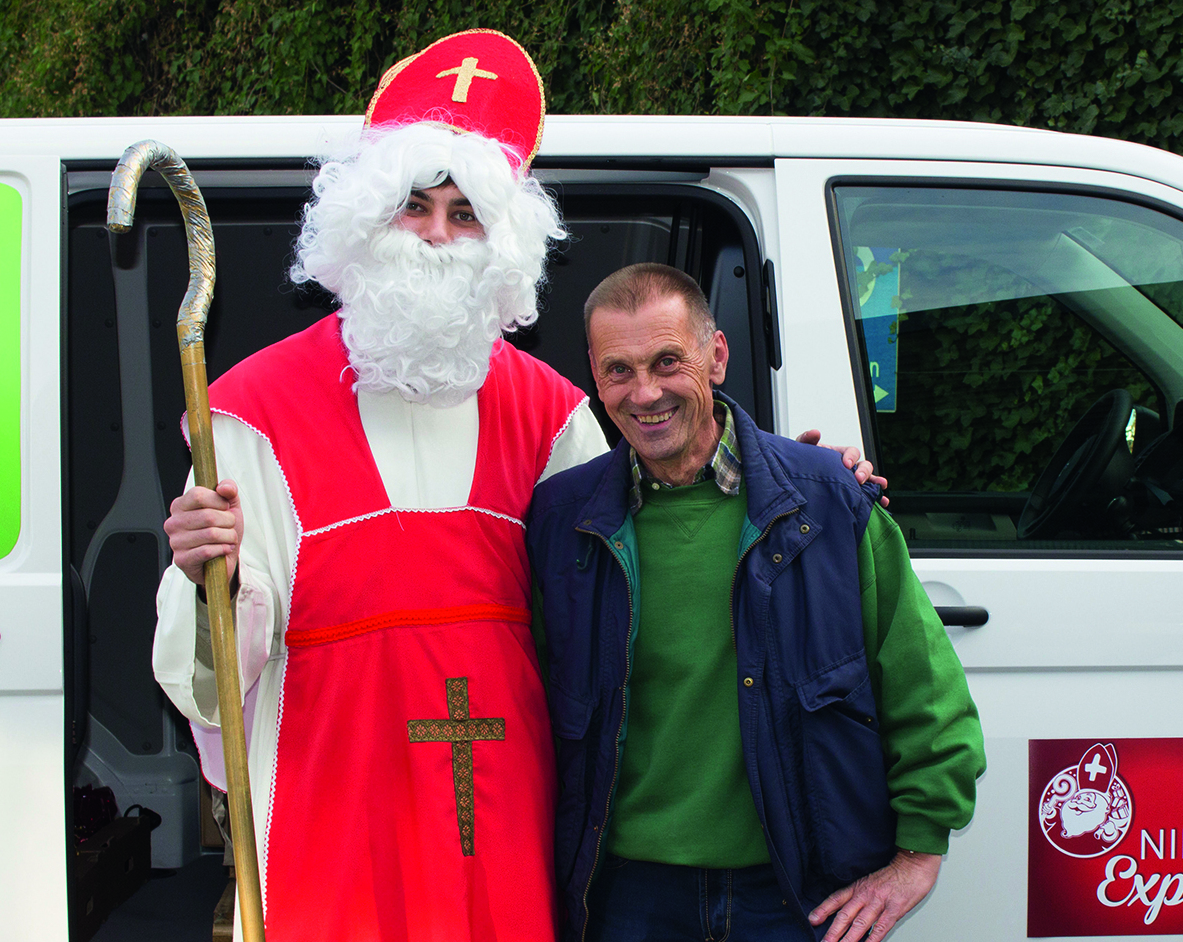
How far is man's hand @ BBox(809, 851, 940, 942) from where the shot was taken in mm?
1694

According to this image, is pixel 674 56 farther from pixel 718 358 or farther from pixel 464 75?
pixel 718 358

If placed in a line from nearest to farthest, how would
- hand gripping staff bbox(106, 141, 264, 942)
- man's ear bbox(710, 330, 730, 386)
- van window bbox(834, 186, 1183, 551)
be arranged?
hand gripping staff bbox(106, 141, 264, 942)
man's ear bbox(710, 330, 730, 386)
van window bbox(834, 186, 1183, 551)

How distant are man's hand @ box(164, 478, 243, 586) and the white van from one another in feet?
1.82

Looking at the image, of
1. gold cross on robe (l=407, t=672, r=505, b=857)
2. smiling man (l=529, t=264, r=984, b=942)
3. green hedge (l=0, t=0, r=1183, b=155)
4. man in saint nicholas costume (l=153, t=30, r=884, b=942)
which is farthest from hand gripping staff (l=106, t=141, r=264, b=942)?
green hedge (l=0, t=0, r=1183, b=155)

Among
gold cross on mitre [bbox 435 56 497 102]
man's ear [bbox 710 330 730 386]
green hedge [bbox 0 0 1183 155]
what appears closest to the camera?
man's ear [bbox 710 330 730 386]

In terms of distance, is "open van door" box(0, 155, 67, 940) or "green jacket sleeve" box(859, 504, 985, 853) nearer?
"green jacket sleeve" box(859, 504, 985, 853)

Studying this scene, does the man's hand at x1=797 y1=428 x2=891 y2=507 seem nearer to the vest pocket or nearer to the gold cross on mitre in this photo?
the vest pocket

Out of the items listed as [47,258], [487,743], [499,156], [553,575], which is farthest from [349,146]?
[487,743]

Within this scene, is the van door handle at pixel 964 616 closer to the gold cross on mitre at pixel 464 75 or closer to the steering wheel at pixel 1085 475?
the steering wheel at pixel 1085 475

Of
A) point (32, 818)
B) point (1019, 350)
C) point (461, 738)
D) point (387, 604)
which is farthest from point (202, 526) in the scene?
point (1019, 350)

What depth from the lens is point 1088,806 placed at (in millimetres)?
2088

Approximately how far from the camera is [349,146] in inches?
82.7

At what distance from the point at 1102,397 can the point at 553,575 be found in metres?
1.31

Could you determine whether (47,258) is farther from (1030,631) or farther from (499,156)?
(1030,631)
